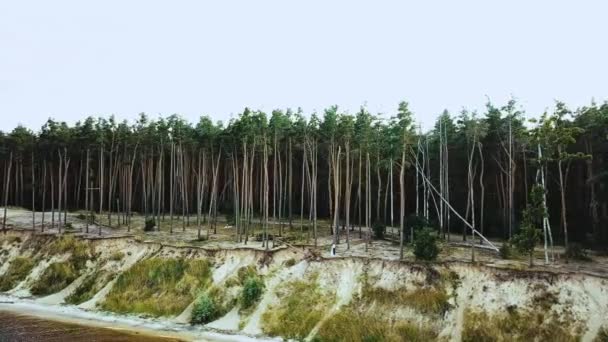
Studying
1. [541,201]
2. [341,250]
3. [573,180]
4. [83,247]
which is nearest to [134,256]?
[83,247]

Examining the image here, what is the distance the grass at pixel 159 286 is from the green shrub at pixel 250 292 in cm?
391

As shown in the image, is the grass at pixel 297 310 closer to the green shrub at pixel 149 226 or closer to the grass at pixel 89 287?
the grass at pixel 89 287

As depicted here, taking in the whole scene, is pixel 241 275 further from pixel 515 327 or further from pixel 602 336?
pixel 602 336

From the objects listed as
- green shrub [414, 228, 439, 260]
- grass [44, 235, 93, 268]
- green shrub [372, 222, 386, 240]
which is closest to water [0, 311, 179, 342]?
grass [44, 235, 93, 268]

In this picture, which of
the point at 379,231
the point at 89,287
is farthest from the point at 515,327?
the point at 89,287

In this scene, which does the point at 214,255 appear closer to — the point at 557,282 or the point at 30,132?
the point at 557,282

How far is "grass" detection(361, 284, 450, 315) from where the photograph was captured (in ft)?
90.2

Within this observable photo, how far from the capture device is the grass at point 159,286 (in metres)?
34.2

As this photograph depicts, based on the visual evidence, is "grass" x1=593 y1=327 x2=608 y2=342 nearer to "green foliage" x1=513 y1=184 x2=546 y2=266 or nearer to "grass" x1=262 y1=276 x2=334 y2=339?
"green foliage" x1=513 y1=184 x2=546 y2=266

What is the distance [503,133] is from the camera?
146 ft

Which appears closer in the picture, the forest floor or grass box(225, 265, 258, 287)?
the forest floor

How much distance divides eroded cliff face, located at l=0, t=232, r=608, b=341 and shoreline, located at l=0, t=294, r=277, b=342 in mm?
960

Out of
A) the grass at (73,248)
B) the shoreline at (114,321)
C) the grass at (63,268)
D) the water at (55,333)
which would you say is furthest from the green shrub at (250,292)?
the grass at (73,248)

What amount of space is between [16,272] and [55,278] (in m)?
5.44
